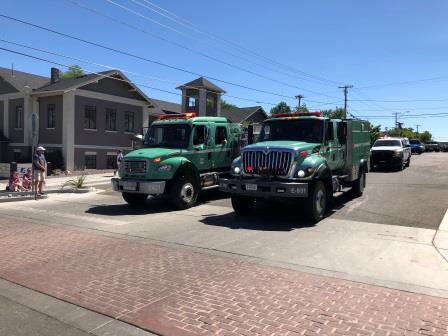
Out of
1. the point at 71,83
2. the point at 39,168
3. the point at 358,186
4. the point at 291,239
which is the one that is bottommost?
the point at 291,239

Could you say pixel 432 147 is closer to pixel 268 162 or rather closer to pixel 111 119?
pixel 111 119

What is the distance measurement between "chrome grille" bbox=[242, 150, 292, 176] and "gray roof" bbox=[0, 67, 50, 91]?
946 inches

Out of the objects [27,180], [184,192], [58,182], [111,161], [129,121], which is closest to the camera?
[184,192]

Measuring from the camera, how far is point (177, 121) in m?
14.0

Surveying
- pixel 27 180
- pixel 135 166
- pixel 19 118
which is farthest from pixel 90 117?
pixel 135 166

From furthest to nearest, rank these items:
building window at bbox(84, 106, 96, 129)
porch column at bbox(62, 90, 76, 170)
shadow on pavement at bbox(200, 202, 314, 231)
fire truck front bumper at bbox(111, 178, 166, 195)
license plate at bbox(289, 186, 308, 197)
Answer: building window at bbox(84, 106, 96, 129), porch column at bbox(62, 90, 76, 170), fire truck front bumper at bbox(111, 178, 166, 195), shadow on pavement at bbox(200, 202, 314, 231), license plate at bbox(289, 186, 308, 197)

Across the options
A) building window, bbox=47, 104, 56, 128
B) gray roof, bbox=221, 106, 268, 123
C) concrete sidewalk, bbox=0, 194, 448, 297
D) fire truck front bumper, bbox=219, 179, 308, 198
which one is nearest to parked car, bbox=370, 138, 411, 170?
concrete sidewalk, bbox=0, 194, 448, 297

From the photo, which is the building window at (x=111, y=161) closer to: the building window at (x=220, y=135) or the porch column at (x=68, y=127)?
the porch column at (x=68, y=127)

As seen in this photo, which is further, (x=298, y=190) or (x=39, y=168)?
(x=39, y=168)

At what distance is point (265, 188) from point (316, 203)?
4.07 ft

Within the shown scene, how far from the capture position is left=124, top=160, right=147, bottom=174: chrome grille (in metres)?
12.5

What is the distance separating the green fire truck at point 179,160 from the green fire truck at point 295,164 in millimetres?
1835

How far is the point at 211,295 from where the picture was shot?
572cm

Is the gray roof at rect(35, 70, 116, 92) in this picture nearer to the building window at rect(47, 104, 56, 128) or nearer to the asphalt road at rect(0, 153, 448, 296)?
the building window at rect(47, 104, 56, 128)
